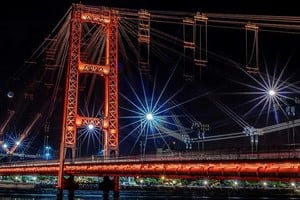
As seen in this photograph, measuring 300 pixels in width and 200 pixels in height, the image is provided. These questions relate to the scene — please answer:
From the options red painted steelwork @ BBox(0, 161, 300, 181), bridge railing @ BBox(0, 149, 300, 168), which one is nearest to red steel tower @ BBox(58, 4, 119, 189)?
bridge railing @ BBox(0, 149, 300, 168)

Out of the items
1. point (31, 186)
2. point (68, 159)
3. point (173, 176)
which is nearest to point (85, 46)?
point (68, 159)

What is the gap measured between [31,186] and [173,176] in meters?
132

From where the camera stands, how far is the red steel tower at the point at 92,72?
7462cm

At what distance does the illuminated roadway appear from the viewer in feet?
133

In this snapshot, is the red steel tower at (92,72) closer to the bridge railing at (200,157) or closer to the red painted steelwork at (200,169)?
the bridge railing at (200,157)

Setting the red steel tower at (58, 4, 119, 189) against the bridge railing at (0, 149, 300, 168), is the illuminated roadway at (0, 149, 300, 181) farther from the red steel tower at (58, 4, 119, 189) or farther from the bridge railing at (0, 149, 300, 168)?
the red steel tower at (58, 4, 119, 189)

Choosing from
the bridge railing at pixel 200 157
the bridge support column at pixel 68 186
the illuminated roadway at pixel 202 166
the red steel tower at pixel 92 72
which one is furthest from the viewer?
the bridge support column at pixel 68 186

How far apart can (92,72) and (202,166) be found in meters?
32.9

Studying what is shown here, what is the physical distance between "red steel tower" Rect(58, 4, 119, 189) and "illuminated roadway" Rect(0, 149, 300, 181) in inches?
154

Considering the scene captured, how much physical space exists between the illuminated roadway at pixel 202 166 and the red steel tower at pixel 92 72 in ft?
12.8

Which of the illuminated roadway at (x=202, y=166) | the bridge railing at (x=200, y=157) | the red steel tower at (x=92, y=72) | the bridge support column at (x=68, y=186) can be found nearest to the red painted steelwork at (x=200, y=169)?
the illuminated roadway at (x=202, y=166)

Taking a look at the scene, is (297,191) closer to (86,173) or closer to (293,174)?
(86,173)

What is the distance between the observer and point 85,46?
80750 mm

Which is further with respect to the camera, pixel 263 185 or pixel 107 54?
pixel 263 185
